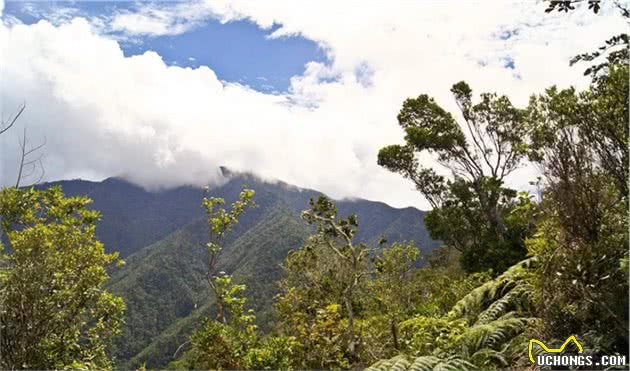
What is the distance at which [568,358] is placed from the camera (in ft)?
16.3

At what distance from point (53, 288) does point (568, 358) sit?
5901 millimetres

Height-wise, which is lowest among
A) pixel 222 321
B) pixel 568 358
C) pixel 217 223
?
pixel 568 358

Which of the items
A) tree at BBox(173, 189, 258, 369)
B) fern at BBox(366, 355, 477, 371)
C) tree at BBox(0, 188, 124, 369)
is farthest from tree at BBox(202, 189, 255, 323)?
fern at BBox(366, 355, 477, 371)

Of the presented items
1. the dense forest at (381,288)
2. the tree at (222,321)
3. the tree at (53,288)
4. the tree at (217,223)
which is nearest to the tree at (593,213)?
the dense forest at (381,288)

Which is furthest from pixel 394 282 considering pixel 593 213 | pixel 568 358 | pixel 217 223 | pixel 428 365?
pixel 593 213

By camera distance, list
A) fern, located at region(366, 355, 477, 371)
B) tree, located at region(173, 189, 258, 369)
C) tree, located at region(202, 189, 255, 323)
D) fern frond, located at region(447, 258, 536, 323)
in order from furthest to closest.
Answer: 1. tree, located at region(202, 189, 255, 323)
2. fern frond, located at region(447, 258, 536, 323)
3. tree, located at region(173, 189, 258, 369)
4. fern, located at region(366, 355, 477, 371)

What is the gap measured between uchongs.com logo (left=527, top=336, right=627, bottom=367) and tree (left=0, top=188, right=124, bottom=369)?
5095 millimetres

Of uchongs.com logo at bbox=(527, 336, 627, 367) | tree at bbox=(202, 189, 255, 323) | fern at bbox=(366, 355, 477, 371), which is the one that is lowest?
fern at bbox=(366, 355, 477, 371)

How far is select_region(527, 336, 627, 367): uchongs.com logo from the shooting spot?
457cm

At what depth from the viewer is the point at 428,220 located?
20.1m

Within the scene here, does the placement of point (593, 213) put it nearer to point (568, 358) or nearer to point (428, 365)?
point (568, 358)

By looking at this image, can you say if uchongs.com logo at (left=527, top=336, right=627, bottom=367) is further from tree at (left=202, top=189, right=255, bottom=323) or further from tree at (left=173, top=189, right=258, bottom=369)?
tree at (left=202, top=189, right=255, bottom=323)

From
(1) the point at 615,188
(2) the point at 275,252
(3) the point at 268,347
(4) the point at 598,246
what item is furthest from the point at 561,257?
(2) the point at 275,252

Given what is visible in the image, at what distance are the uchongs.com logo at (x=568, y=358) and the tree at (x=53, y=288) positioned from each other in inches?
201
